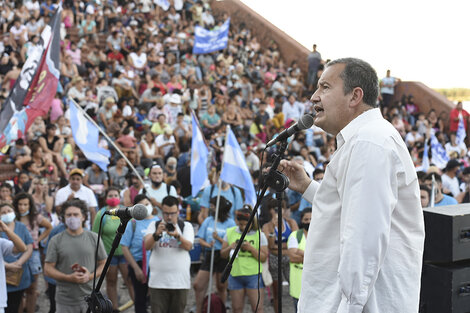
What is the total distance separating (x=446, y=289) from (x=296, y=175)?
1.19 meters

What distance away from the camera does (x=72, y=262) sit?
20.0ft

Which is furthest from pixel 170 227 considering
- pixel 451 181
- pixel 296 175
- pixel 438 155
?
pixel 438 155

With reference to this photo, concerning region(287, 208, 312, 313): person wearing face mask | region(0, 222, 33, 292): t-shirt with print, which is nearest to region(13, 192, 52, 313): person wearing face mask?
region(0, 222, 33, 292): t-shirt with print

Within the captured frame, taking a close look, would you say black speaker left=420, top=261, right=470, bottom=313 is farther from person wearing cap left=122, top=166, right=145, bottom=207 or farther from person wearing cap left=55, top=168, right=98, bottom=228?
person wearing cap left=55, top=168, right=98, bottom=228

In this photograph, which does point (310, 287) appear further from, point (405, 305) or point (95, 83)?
point (95, 83)

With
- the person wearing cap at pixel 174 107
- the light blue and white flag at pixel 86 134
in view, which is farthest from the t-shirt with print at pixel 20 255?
the person wearing cap at pixel 174 107

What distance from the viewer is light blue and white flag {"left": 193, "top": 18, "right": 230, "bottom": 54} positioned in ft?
61.7

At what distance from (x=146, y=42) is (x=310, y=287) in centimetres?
1721

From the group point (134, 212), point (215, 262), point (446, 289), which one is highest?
point (134, 212)

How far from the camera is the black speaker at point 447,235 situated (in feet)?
11.5

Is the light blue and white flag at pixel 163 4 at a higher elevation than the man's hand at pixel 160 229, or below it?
below

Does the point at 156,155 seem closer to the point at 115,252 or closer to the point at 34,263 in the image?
the point at 115,252

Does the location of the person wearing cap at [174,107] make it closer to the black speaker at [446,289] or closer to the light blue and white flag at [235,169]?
the light blue and white flag at [235,169]

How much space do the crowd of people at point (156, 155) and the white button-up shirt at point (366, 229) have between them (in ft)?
3.23
